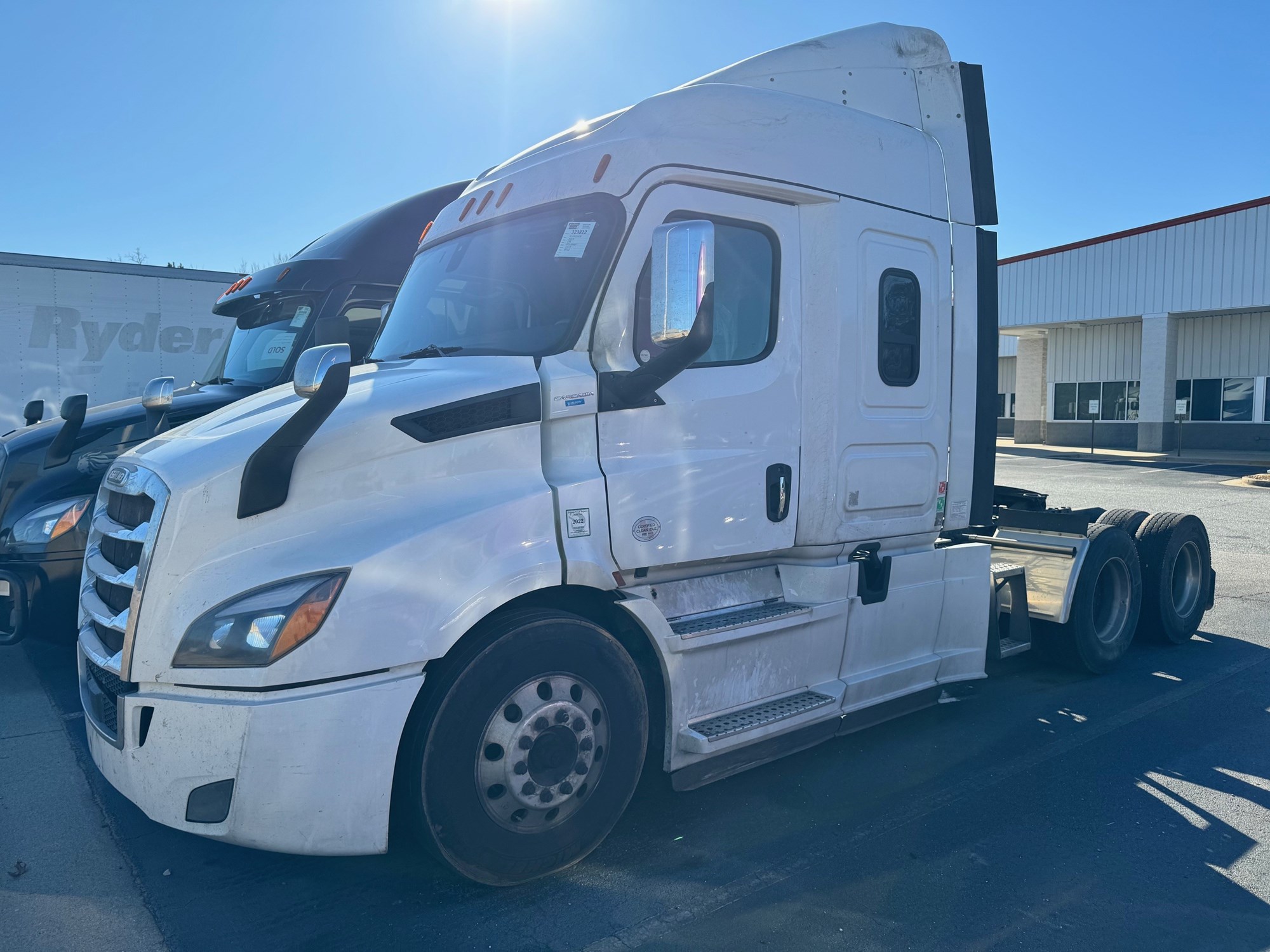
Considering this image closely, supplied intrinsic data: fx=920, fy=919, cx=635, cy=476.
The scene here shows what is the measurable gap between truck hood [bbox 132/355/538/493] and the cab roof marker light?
890 millimetres

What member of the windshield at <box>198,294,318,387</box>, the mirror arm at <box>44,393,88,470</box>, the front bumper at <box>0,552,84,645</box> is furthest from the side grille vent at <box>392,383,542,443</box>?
the windshield at <box>198,294,318,387</box>

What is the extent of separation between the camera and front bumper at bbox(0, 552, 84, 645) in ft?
18.2

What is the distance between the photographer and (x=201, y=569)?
2971 millimetres

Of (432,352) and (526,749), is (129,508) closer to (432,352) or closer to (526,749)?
(432,352)

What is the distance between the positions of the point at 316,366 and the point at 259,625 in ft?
2.94

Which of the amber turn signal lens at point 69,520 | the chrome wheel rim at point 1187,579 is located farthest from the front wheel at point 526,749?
the chrome wheel rim at point 1187,579

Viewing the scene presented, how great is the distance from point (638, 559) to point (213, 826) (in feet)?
5.75

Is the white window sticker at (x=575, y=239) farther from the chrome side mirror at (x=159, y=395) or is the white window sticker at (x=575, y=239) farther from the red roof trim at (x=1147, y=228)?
the red roof trim at (x=1147, y=228)

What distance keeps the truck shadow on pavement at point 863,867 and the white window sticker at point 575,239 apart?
8.11 feet

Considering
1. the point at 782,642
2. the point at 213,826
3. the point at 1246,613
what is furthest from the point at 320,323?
the point at 1246,613

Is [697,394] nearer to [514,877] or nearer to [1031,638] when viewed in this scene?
[514,877]

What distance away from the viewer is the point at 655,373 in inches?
145

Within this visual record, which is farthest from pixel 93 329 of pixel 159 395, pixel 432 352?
pixel 432 352

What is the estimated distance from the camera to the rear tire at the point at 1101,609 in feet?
20.4
